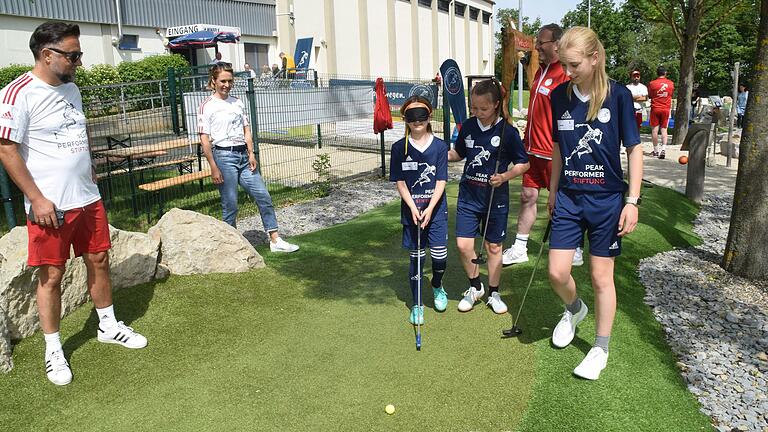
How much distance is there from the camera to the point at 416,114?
13.5 ft

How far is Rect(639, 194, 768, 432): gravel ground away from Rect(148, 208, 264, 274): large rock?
349cm

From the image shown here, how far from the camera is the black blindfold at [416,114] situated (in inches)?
161

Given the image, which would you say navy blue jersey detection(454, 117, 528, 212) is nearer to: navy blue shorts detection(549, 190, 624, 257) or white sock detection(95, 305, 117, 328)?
navy blue shorts detection(549, 190, 624, 257)

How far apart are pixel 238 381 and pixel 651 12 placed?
17907mm

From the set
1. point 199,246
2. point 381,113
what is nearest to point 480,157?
point 199,246

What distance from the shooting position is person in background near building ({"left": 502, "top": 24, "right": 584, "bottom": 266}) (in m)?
5.07

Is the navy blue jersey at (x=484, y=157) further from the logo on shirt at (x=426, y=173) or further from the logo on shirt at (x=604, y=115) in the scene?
the logo on shirt at (x=604, y=115)

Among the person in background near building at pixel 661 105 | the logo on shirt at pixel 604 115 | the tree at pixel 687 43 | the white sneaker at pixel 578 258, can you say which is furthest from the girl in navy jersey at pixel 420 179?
the tree at pixel 687 43

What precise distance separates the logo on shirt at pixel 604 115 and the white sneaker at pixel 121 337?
3086 millimetres

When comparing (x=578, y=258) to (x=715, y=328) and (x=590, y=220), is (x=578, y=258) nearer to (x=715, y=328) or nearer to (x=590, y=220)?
(x=715, y=328)

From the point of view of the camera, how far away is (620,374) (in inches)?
141

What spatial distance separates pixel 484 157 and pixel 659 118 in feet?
38.0

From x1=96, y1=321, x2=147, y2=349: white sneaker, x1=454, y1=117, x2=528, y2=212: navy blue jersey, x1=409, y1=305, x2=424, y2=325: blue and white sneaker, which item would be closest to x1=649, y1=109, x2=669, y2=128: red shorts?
x1=454, y1=117, x2=528, y2=212: navy blue jersey

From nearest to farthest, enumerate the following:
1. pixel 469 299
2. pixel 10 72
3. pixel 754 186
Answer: pixel 469 299 < pixel 754 186 < pixel 10 72
